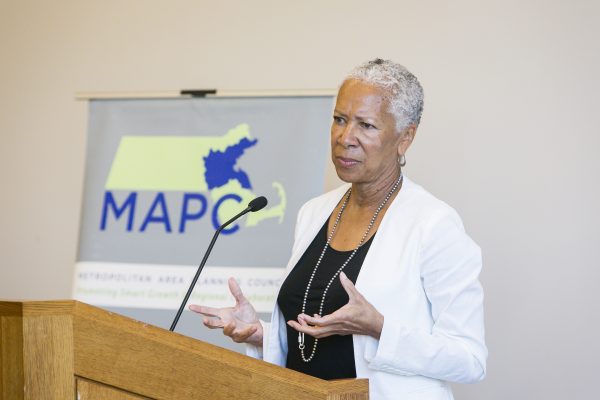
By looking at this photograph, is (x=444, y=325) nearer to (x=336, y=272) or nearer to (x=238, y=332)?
(x=336, y=272)

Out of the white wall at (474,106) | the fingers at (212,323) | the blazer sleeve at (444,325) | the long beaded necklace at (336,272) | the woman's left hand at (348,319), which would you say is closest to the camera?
the woman's left hand at (348,319)

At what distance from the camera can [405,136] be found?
236 centimetres

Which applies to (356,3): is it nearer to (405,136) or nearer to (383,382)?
(405,136)

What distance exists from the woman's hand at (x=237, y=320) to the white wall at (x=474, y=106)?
169 centimetres

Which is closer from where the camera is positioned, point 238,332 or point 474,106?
point 238,332

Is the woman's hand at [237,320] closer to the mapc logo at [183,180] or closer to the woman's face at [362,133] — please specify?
the woman's face at [362,133]

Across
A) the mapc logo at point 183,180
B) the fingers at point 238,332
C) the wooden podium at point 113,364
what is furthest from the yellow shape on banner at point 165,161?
the wooden podium at point 113,364

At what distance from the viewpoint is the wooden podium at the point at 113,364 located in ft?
3.98

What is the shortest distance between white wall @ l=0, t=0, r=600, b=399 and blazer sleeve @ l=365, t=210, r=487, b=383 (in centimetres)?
162

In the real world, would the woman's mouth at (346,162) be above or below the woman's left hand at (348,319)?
above

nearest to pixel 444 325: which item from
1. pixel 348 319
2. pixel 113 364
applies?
pixel 348 319

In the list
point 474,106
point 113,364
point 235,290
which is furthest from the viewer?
point 474,106

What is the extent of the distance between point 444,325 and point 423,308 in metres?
0.08

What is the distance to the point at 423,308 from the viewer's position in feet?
6.89
